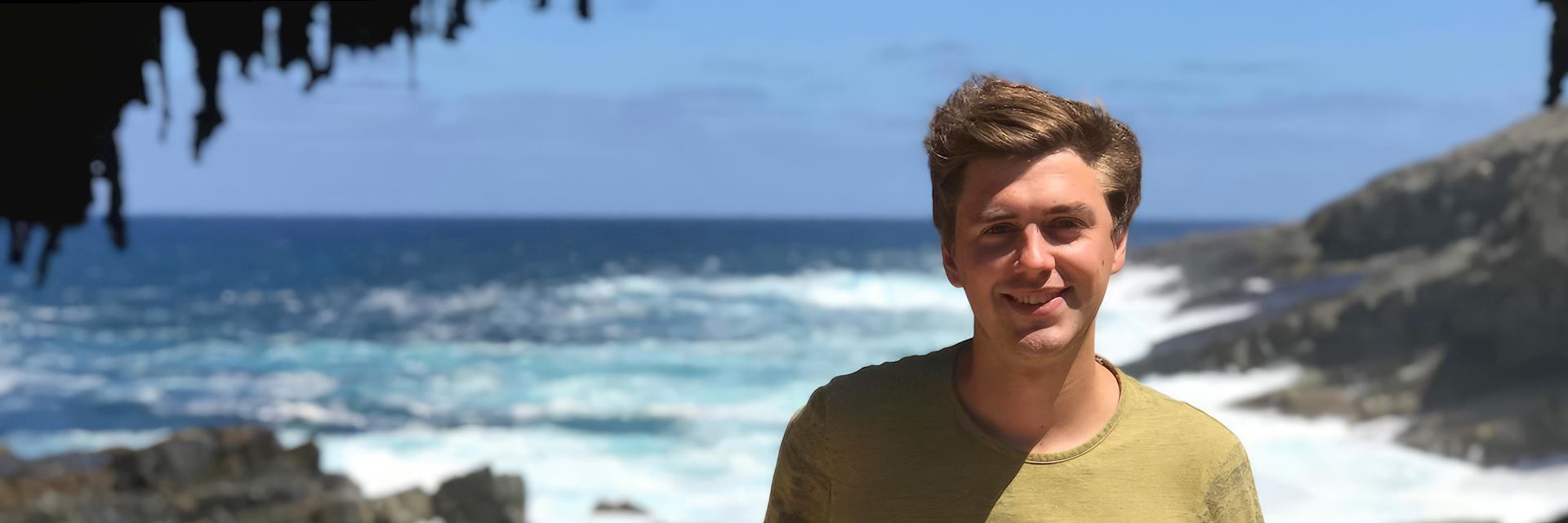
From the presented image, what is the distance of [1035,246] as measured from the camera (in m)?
1.89

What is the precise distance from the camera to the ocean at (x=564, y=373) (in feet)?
50.7

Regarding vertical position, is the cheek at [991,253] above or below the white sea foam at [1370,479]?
above

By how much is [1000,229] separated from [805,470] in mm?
458

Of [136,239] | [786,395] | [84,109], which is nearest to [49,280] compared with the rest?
[136,239]

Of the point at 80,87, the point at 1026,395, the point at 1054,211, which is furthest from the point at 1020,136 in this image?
the point at 80,87

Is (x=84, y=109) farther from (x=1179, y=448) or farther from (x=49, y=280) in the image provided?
(x=49, y=280)

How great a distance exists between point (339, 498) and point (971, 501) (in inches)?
429

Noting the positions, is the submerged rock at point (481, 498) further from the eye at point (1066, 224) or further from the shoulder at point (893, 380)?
the eye at point (1066, 224)

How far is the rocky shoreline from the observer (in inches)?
632

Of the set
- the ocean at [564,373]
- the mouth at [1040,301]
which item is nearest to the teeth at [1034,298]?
the mouth at [1040,301]

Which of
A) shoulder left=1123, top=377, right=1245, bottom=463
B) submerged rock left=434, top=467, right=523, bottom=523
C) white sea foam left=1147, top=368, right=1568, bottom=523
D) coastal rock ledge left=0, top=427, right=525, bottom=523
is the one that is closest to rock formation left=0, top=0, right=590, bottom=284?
shoulder left=1123, top=377, right=1245, bottom=463

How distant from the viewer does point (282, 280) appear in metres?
63.2

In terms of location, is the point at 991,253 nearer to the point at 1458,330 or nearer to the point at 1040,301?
the point at 1040,301

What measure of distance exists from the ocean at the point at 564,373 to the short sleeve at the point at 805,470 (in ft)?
40.7
